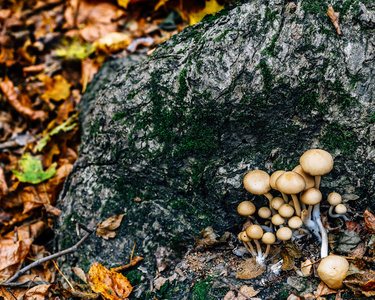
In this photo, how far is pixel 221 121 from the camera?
9.41 feet

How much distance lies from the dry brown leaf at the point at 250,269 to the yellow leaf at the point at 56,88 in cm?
461

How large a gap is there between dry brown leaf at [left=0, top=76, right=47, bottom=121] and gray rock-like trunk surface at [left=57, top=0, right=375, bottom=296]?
8.54 ft

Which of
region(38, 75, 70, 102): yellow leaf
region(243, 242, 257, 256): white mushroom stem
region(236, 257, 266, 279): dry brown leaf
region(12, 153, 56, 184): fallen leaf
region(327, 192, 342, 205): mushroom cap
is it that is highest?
region(38, 75, 70, 102): yellow leaf

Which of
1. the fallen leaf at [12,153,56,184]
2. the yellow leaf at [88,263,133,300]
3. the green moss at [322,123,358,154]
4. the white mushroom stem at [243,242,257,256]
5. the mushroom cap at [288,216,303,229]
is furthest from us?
the fallen leaf at [12,153,56,184]

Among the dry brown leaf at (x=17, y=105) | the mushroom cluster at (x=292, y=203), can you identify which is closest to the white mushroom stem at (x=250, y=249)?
the mushroom cluster at (x=292, y=203)

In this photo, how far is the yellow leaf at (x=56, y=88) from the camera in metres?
5.60

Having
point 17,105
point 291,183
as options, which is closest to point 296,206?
point 291,183

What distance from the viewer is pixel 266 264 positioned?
2730 mm

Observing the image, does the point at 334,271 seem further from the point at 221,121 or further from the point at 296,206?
the point at 221,121

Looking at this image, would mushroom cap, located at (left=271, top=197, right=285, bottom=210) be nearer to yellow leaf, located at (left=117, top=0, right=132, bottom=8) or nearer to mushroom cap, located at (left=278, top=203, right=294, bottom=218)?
mushroom cap, located at (left=278, top=203, right=294, bottom=218)

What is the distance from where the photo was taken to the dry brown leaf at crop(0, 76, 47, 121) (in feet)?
18.3

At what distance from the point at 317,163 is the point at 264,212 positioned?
27.9 inches

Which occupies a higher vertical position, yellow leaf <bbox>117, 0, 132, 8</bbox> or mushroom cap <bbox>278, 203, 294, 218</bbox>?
yellow leaf <bbox>117, 0, 132, 8</bbox>

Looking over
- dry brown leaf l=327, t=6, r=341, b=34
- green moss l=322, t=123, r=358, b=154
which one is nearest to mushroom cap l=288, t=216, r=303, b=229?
green moss l=322, t=123, r=358, b=154
